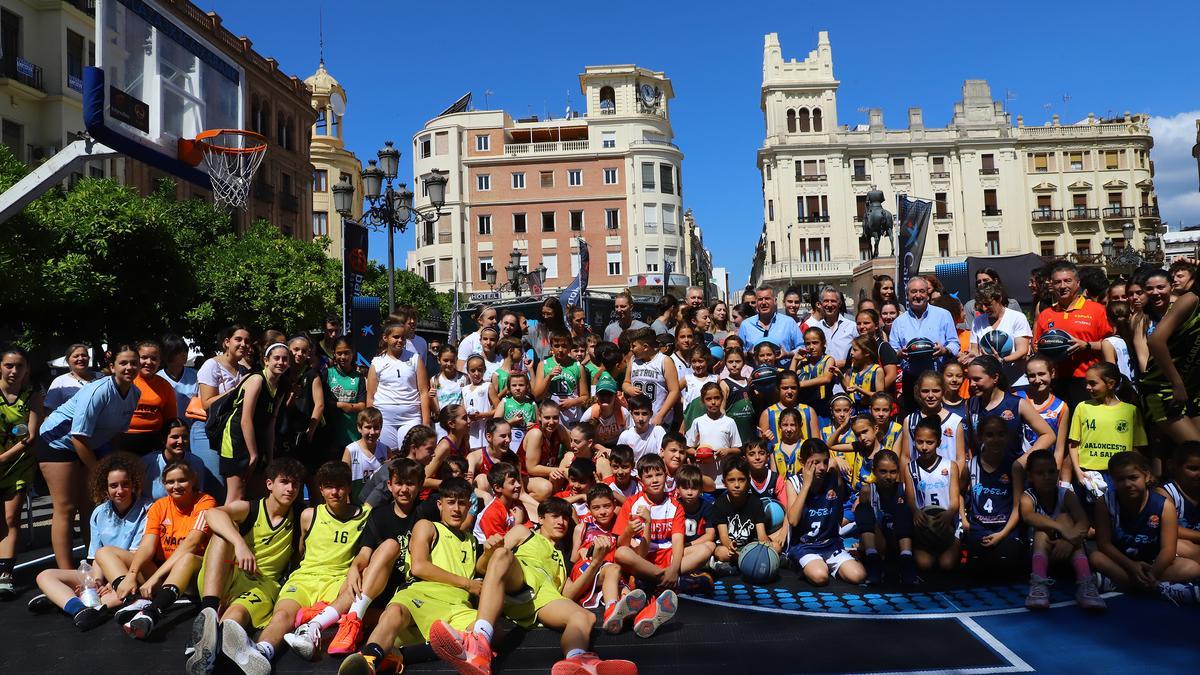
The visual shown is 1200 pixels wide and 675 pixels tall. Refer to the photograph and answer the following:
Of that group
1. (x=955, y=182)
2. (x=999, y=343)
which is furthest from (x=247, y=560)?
(x=955, y=182)

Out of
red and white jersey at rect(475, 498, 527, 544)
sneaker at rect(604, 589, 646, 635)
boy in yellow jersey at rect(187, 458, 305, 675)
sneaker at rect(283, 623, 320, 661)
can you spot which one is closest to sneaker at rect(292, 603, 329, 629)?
sneaker at rect(283, 623, 320, 661)

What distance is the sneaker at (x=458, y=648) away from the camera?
470cm

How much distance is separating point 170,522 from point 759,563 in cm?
415

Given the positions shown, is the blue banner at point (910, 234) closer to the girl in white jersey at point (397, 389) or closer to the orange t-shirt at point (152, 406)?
the girl in white jersey at point (397, 389)

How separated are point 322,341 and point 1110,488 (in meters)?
7.22

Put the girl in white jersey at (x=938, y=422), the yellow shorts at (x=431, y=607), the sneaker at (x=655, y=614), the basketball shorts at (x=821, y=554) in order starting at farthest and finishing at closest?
the girl in white jersey at (x=938, y=422) → the basketball shorts at (x=821, y=554) → the sneaker at (x=655, y=614) → the yellow shorts at (x=431, y=607)

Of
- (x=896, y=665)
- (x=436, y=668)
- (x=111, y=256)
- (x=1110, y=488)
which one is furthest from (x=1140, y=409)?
(x=111, y=256)

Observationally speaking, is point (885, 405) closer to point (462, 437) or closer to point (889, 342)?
point (889, 342)

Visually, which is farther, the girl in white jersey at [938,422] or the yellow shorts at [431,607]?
the girl in white jersey at [938,422]

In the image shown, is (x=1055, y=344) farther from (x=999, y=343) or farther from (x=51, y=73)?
(x=51, y=73)

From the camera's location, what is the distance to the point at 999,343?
804cm

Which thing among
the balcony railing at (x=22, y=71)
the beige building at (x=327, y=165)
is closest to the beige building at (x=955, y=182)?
the beige building at (x=327, y=165)

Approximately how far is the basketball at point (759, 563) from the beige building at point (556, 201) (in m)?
48.5

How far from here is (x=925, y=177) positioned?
57344 mm
